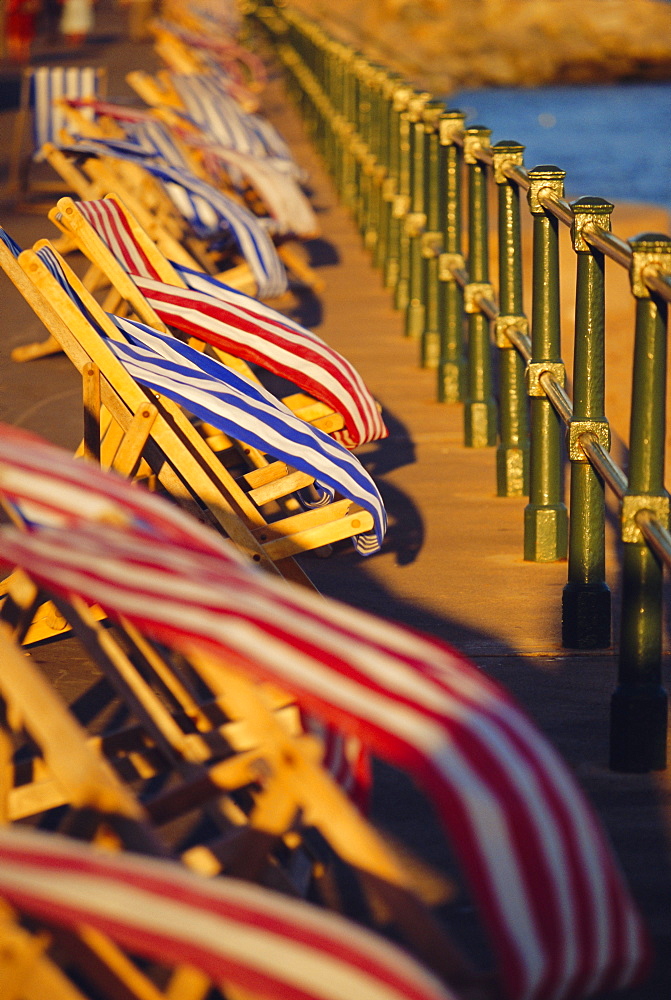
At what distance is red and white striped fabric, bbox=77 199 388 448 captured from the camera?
4.64m

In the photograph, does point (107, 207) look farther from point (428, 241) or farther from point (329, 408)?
point (428, 241)

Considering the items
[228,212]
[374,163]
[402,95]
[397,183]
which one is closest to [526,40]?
[374,163]

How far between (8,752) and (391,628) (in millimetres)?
758

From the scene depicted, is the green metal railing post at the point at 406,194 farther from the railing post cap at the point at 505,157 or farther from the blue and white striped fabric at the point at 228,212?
the railing post cap at the point at 505,157

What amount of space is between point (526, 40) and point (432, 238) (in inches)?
2482

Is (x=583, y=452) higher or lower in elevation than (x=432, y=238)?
higher

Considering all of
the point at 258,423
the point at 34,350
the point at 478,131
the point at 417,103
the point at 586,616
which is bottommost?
the point at 34,350

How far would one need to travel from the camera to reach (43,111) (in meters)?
11.4

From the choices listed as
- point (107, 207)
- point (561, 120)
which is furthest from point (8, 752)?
point (561, 120)

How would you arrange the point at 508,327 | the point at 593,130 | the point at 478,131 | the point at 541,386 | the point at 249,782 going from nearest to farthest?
the point at 249,782, the point at 541,386, the point at 508,327, the point at 478,131, the point at 593,130

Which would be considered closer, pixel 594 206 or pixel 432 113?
pixel 594 206

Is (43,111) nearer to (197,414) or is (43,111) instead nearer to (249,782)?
(197,414)

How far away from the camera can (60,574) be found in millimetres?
1934

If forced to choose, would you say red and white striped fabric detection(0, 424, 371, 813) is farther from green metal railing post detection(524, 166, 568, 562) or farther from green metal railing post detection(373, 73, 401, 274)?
green metal railing post detection(373, 73, 401, 274)
